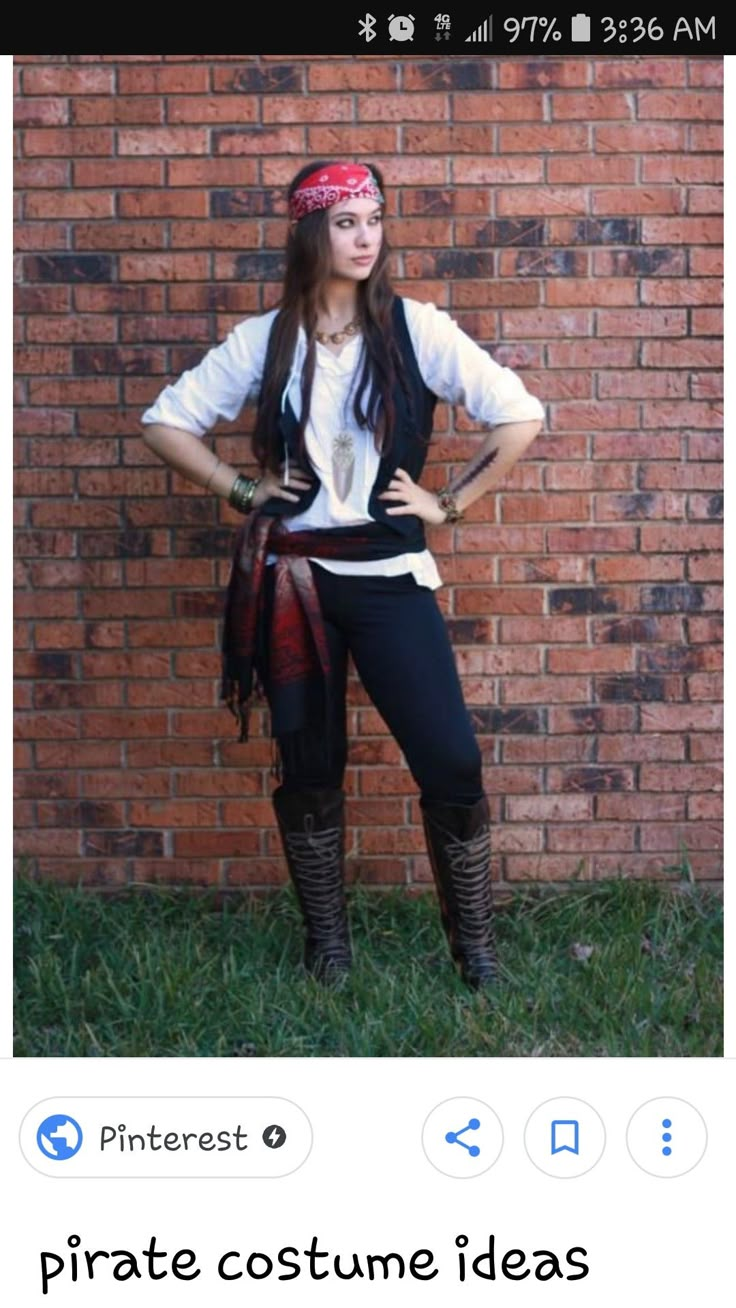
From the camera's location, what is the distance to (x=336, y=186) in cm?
253

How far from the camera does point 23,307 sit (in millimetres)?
3162

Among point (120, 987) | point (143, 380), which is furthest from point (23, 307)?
point (120, 987)

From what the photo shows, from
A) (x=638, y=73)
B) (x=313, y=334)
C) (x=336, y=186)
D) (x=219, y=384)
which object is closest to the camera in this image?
(x=336, y=186)

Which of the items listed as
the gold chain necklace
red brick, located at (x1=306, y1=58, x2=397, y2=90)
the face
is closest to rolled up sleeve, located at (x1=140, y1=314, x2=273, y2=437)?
the gold chain necklace

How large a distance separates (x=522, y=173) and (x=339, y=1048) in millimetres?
2013

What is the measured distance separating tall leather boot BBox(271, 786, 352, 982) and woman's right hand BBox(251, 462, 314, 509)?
2.08 feet

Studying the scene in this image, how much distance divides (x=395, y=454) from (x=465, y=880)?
0.90 m

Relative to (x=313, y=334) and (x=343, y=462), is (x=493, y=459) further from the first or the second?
(x=313, y=334)

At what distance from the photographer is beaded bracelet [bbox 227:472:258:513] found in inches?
107
